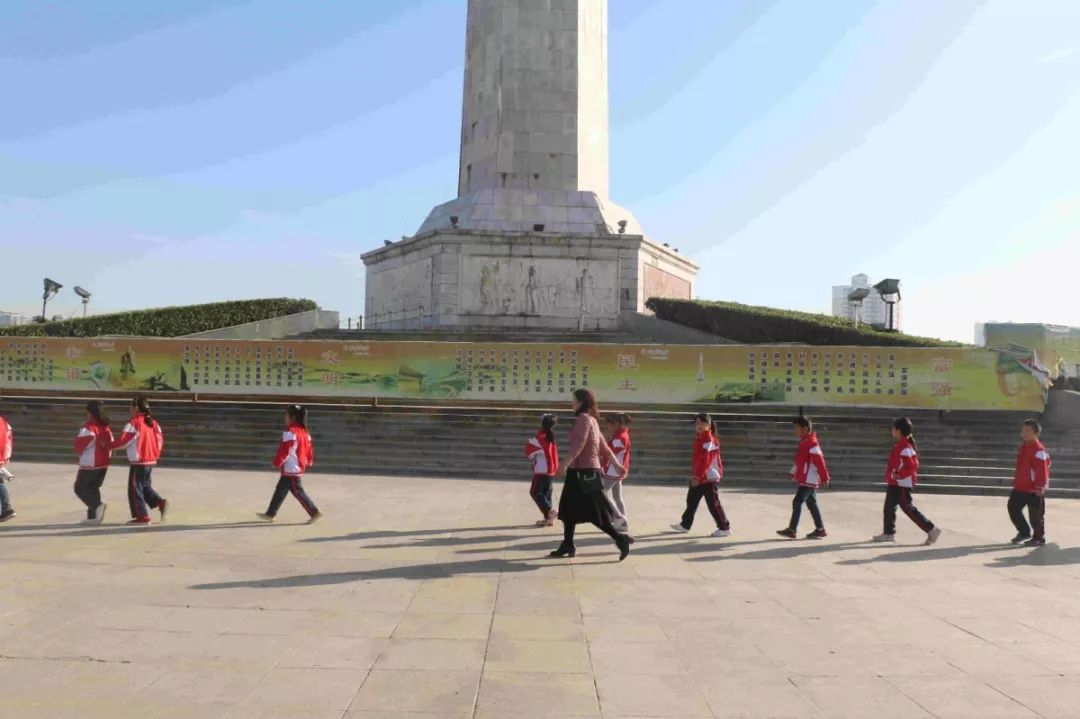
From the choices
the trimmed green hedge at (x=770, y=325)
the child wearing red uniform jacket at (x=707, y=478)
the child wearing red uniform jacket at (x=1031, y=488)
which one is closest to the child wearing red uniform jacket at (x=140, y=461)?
the child wearing red uniform jacket at (x=707, y=478)

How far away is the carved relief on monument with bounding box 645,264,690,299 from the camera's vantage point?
85.0ft

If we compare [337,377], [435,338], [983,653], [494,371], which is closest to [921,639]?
[983,653]

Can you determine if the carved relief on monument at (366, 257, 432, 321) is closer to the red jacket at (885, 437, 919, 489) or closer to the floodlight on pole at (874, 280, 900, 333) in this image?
the floodlight on pole at (874, 280, 900, 333)

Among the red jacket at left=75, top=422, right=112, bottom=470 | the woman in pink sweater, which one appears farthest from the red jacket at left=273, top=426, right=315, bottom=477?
the woman in pink sweater

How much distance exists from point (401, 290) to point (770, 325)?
11529 millimetres

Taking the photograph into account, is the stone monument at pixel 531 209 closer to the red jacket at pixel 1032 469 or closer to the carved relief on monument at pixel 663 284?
the carved relief on monument at pixel 663 284

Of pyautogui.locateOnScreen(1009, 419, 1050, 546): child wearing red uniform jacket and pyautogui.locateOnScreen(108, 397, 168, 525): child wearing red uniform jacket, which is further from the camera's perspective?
pyautogui.locateOnScreen(1009, 419, 1050, 546): child wearing red uniform jacket

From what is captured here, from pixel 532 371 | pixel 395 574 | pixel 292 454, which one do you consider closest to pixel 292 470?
pixel 292 454

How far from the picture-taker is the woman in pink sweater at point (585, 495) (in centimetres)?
700

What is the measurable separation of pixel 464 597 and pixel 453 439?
9.30m

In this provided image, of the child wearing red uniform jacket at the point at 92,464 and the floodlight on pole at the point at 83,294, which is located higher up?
the floodlight on pole at the point at 83,294

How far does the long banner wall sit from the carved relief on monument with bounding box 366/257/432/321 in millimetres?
8634

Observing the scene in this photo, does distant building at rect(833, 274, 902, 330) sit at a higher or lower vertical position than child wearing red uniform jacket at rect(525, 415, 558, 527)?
higher

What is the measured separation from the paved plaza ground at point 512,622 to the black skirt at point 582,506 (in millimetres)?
356
